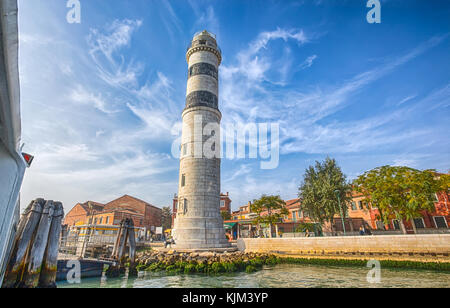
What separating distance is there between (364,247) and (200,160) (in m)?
13.7

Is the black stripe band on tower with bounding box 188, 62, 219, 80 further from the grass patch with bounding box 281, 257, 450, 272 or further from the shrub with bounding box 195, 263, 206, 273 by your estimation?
the grass patch with bounding box 281, 257, 450, 272

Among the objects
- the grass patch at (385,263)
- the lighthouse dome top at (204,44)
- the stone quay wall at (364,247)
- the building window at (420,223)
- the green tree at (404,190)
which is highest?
the lighthouse dome top at (204,44)

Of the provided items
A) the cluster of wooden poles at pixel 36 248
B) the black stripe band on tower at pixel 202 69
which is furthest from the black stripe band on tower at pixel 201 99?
the cluster of wooden poles at pixel 36 248

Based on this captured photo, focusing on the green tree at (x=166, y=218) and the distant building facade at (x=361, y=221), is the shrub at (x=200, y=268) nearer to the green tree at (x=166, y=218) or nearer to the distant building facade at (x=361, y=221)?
the distant building facade at (x=361, y=221)

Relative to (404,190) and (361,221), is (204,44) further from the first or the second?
(361,221)

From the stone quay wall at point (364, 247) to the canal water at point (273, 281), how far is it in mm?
1899

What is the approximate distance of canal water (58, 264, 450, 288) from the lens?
9602mm

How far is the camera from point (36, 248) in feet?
23.6

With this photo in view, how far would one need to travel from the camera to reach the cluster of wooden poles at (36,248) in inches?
272

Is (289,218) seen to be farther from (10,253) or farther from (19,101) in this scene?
(19,101)

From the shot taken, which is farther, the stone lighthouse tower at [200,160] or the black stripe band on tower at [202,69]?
the black stripe band on tower at [202,69]

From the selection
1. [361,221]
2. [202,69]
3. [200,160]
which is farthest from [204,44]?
[361,221]

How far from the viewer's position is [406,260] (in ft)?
45.4
